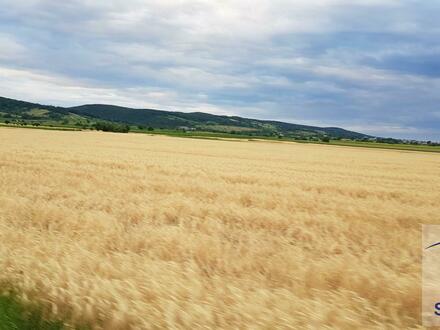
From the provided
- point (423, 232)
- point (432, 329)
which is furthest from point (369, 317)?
point (423, 232)

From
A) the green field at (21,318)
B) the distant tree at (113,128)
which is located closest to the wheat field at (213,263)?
the green field at (21,318)

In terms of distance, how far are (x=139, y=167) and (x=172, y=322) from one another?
61.9ft

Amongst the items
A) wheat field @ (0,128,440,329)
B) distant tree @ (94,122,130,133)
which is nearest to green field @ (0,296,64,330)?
wheat field @ (0,128,440,329)

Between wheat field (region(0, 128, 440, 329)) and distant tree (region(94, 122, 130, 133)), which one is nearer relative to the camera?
wheat field (region(0, 128, 440, 329))

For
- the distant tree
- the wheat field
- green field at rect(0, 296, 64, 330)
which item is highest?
the distant tree

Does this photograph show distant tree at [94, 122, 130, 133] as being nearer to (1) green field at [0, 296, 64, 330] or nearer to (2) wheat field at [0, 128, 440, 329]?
(2) wheat field at [0, 128, 440, 329]

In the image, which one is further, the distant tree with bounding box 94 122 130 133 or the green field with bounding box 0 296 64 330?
the distant tree with bounding box 94 122 130 133

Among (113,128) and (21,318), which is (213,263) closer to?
(21,318)

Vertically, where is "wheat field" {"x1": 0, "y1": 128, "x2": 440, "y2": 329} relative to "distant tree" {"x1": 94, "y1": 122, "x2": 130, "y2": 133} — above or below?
below

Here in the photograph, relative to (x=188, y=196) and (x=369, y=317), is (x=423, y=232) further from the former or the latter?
(x=188, y=196)

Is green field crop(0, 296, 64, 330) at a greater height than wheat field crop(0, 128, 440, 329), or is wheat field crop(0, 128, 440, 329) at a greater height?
wheat field crop(0, 128, 440, 329)

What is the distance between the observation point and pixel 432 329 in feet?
11.9

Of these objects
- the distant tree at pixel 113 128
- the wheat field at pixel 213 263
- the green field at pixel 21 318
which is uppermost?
the distant tree at pixel 113 128

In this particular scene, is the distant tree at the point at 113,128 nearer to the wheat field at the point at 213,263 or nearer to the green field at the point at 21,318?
the wheat field at the point at 213,263
